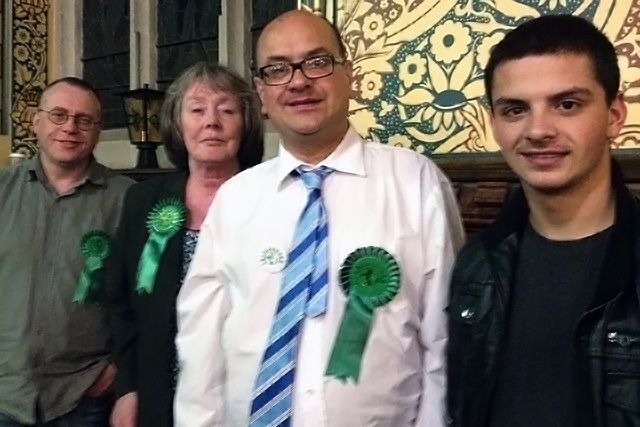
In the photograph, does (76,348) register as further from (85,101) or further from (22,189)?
(85,101)

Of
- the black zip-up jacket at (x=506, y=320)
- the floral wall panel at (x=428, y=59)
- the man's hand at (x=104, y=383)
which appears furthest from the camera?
the man's hand at (x=104, y=383)

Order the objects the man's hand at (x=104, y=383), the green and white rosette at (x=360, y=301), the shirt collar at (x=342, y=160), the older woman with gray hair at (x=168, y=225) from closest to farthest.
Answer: the green and white rosette at (x=360, y=301), the shirt collar at (x=342, y=160), the older woman with gray hair at (x=168, y=225), the man's hand at (x=104, y=383)

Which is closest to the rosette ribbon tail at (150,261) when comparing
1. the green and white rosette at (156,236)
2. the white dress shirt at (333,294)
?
the green and white rosette at (156,236)

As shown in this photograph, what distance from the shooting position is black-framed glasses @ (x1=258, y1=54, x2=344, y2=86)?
4.25 feet

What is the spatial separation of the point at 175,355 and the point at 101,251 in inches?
16.4

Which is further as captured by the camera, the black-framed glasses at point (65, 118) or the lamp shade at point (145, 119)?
the lamp shade at point (145, 119)

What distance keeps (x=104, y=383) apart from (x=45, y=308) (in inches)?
9.3

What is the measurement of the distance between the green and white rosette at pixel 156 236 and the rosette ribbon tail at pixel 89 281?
0.24 metres

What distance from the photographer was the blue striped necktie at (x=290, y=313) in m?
1.23

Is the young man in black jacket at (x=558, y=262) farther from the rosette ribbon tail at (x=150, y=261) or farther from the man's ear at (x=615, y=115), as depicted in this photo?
the rosette ribbon tail at (x=150, y=261)

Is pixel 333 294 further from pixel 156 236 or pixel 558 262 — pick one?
pixel 156 236

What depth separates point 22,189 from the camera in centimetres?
190

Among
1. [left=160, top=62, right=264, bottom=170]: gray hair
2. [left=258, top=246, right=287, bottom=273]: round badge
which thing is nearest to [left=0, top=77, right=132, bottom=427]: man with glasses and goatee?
[left=160, top=62, right=264, bottom=170]: gray hair

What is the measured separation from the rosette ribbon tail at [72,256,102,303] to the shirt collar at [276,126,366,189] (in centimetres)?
68
